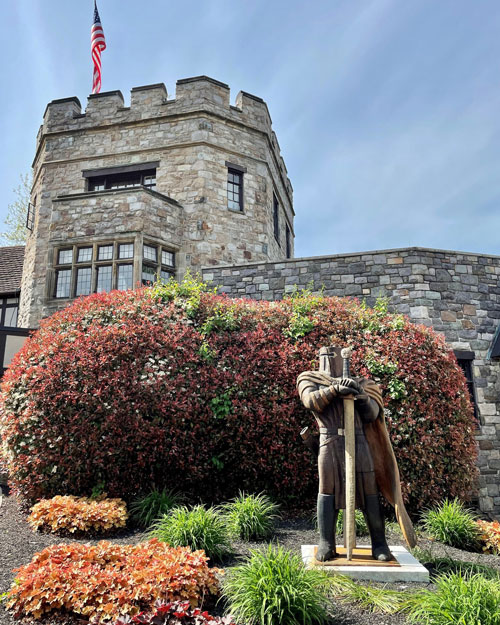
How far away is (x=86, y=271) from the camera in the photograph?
47.4ft

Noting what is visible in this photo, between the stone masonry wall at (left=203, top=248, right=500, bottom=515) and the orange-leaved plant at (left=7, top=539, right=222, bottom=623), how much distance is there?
7183 millimetres

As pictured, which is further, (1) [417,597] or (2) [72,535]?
(2) [72,535]

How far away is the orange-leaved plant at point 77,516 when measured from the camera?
216 inches

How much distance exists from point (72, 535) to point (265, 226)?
12.7 meters

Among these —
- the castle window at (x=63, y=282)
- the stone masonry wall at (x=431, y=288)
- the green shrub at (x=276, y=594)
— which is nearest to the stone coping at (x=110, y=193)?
the castle window at (x=63, y=282)

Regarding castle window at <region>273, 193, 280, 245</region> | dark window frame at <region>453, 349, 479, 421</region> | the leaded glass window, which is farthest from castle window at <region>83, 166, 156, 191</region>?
dark window frame at <region>453, 349, 479, 421</region>

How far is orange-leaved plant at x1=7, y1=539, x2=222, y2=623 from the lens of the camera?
3615mm

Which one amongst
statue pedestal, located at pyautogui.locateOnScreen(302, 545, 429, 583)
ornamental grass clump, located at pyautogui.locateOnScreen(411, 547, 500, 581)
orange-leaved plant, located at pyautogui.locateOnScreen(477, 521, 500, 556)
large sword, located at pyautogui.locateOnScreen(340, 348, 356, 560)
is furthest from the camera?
orange-leaved plant, located at pyautogui.locateOnScreen(477, 521, 500, 556)

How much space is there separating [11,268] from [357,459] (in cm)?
1810

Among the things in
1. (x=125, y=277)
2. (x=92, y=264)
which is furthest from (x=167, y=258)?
(x=92, y=264)

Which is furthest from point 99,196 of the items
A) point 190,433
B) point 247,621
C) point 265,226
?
point 247,621

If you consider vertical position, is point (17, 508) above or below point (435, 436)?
below

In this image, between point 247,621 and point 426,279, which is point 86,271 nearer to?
point 426,279

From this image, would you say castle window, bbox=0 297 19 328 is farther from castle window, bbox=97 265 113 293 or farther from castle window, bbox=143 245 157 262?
castle window, bbox=143 245 157 262
